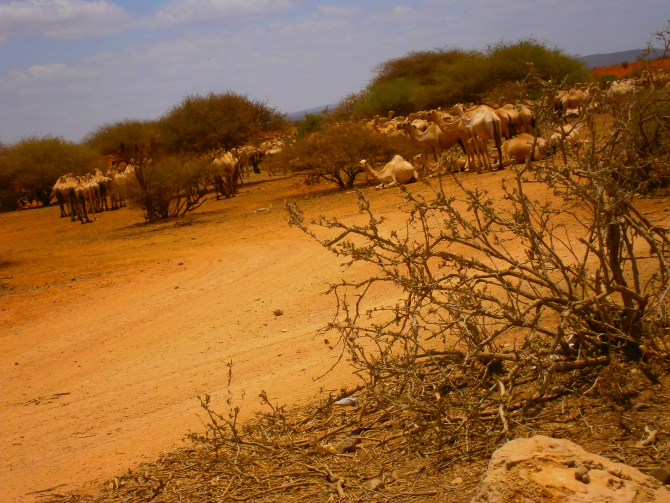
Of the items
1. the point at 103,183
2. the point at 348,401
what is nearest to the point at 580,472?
the point at 348,401

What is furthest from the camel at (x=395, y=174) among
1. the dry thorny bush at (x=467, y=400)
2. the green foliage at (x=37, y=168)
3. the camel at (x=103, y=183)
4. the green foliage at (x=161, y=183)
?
the green foliage at (x=37, y=168)

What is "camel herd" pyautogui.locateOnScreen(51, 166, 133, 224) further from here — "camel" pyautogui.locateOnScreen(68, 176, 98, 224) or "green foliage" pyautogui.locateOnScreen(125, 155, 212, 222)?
"green foliage" pyautogui.locateOnScreen(125, 155, 212, 222)

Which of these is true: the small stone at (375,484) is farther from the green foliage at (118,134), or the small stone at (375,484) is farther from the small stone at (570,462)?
the green foliage at (118,134)

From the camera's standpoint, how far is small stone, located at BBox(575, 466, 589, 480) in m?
2.34

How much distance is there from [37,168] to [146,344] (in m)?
28.2

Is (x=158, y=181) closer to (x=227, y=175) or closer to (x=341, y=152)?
(x=227, y=175)

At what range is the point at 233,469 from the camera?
12.7 feet

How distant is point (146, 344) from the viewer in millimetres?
7195

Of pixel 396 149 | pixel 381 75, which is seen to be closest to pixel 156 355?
pixel 396 149

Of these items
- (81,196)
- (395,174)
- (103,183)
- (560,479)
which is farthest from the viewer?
(103,183)

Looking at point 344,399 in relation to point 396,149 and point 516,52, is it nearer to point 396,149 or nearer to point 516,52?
point 396,149

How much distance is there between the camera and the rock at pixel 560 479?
2.26 m

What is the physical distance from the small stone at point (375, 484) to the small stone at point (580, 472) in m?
1.20

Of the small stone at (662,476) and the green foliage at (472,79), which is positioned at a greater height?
the green foliage at (472,79)
